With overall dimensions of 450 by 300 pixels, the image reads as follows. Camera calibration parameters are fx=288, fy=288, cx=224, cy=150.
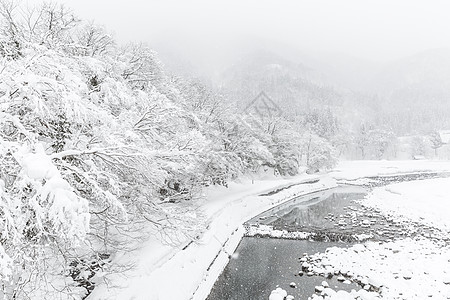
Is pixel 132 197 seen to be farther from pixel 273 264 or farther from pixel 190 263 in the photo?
pixel 273 264

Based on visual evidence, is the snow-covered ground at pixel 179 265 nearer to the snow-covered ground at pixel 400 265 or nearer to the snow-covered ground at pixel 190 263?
the snow-covered ground at pixel 190 263

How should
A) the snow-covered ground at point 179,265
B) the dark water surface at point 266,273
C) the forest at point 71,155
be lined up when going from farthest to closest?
the dark water surface at point 266,273
the snow-covered ground at point 179,265
the forest at point 71,155

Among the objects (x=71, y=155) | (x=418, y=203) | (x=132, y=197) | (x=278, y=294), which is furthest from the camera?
(x=418, y=203)

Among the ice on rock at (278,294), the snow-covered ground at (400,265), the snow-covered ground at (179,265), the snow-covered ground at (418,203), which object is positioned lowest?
the snow-covered ground at (418,203)

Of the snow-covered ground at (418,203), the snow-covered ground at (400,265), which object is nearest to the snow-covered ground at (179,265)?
the snow-covered ground at (400,265)

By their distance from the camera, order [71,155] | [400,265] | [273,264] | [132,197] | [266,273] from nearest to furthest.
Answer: [71,155] → [132,197] → [266,273] → [400,265] → [273,264]

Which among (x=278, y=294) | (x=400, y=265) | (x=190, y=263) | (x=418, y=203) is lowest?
(x=418, y=203)

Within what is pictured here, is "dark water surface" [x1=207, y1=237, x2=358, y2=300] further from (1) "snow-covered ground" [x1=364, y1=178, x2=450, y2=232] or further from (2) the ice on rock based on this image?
(1) "snow-covered ground" [x1=364, y1=178, x2=450, y2=232]

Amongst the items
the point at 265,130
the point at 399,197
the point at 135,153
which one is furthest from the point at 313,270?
the point at 265,130

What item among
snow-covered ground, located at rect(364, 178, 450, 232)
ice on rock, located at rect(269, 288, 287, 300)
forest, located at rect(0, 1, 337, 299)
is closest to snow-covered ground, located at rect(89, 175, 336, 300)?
forest, located at rect(0, 1, 337, 299)

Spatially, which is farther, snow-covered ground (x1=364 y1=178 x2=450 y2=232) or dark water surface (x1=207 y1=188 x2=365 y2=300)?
snow-covered ground (x1=364 y1=178 x2=450 y2=232)

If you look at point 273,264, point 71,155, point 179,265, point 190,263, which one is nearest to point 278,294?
point 273,264

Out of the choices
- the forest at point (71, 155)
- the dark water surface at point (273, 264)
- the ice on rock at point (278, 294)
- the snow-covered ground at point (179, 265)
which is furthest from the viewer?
the dark water surface at point (273, 264)

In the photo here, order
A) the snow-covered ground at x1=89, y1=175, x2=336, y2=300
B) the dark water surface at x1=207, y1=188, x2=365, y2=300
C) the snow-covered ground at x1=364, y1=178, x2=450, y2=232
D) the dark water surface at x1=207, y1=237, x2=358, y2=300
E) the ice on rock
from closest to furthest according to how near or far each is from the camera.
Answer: the snow-covered ground at x1=89, y1=175, x2=336, y2=300
the ice on rock
the dark water surface at x1=207, y1=237, x2=358, y2=300
the dark water surface at x1=207, y1=188, x2=365, y2=300
the snow-covered ground at x1=364, y1=178, x2=450, y2=232
